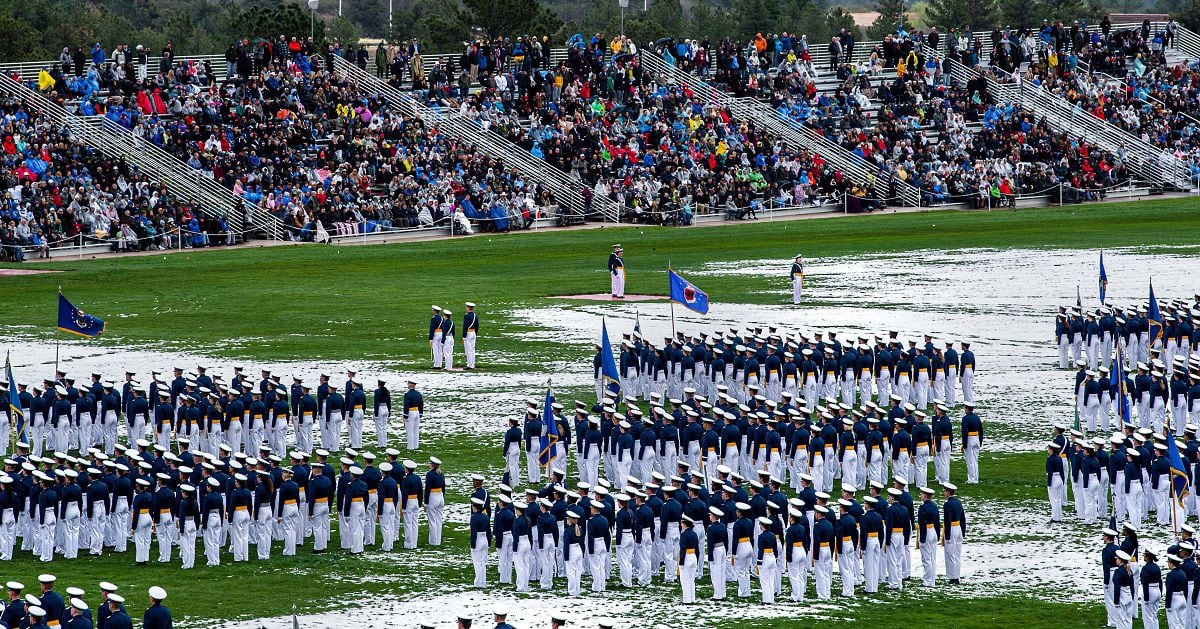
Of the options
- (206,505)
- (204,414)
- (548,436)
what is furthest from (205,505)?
(204,414)

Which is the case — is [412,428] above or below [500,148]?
below

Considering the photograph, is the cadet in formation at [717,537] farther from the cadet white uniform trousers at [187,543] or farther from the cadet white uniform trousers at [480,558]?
the cadet white uniform trousers at [187,543]

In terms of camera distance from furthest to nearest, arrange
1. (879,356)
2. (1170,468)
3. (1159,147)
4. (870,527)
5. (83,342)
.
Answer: (1159,147), (83,342), (879,356), (1170,468), (870,527)

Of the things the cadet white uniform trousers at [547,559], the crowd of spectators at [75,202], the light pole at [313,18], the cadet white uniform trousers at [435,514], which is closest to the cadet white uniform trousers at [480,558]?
the cadet white uniform trousers at [547,559]

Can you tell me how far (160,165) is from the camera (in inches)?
2153

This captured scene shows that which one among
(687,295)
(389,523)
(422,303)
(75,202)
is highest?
(75,202)

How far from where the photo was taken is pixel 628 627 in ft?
60.6

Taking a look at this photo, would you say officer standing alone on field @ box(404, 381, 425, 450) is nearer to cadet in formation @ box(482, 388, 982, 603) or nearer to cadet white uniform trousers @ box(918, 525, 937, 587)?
cadet in formation @ box(482, 388, 982, 603)

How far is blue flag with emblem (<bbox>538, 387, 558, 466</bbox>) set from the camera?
24672mm

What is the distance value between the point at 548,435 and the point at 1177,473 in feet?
28.4

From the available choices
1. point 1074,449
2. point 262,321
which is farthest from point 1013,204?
point 1074,449

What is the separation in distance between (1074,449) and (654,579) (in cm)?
617

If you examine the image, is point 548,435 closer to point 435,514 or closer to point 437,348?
point 435,514

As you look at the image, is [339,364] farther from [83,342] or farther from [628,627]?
[628,627]
